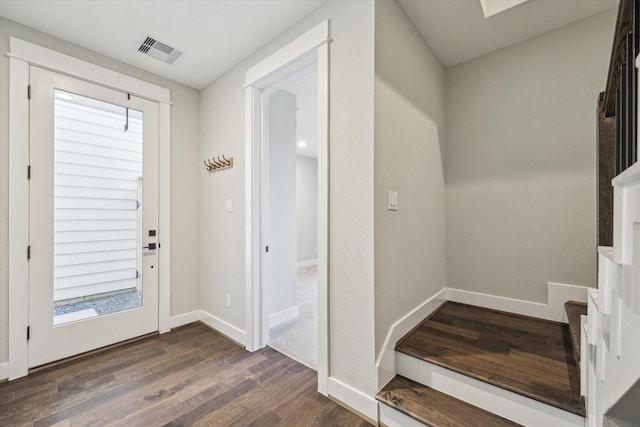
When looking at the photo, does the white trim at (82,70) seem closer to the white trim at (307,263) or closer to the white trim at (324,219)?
the white trim at (324,219)

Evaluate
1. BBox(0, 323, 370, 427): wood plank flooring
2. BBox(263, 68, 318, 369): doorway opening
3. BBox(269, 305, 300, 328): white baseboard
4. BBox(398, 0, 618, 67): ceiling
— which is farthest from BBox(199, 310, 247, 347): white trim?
BBox(398, 0, 618, 67): ceiling

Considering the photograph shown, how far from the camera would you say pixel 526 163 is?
2326mm

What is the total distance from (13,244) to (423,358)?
298 cm

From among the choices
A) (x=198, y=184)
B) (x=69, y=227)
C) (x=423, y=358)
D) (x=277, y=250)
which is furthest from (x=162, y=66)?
(x=423, y=358)

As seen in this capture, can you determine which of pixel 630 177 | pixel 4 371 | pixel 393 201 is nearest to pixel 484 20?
pixel 393 201

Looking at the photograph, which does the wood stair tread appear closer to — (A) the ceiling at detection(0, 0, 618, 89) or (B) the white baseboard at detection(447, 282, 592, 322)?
(B) the white baseboard at detection(447, 282, 592, 322)

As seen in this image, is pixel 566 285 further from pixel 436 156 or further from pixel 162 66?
pixel 162 66

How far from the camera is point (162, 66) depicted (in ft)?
8.69

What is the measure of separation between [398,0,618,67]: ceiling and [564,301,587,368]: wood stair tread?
7.01 feet

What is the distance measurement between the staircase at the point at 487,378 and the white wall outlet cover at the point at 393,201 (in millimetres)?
912

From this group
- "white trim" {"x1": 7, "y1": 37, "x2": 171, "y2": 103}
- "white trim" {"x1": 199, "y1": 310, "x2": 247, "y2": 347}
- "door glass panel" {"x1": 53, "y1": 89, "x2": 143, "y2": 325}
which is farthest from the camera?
"white trim" {"x1": 199, "y1": 310, "x2": 247, "y2": 347}

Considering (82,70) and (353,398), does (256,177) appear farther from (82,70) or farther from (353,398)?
(353,398)

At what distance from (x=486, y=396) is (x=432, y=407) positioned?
29 centimetres

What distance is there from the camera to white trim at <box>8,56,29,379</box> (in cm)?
202
